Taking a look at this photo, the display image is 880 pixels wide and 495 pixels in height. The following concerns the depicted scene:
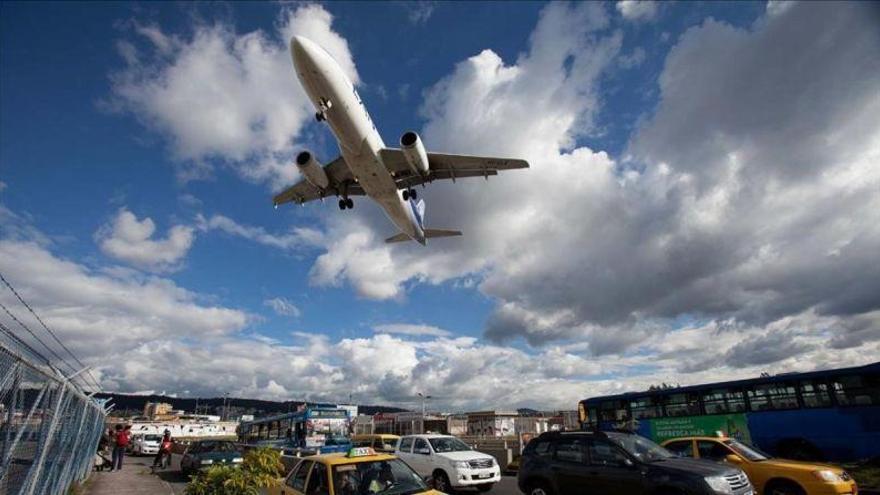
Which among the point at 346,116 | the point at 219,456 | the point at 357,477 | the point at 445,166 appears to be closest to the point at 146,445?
the point at 219,456

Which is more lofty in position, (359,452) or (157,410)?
(157,410)

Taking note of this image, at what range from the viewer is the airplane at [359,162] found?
714 inches

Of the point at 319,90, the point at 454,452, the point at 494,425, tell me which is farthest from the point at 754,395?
the point at 494,425

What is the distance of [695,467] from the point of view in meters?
7.79

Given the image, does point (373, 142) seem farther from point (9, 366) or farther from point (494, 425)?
point (494, 425)

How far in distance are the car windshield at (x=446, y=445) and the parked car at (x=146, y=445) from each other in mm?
30744

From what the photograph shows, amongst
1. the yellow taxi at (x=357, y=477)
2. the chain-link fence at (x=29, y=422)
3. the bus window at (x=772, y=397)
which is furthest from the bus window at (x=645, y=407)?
the chain-link fence at (x=29, y=422)

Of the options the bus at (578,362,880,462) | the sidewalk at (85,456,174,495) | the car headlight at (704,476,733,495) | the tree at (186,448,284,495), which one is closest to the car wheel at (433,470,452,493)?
the bus at (578,362,880,462)

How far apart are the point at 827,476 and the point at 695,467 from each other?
322cm

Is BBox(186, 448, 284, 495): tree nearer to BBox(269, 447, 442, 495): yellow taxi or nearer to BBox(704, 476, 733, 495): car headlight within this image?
BBox(269, 447, 442, 495): yellow taxi

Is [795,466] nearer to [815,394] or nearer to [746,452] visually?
[746,452]

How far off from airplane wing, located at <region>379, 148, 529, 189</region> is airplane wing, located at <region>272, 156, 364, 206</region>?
3.18 meters

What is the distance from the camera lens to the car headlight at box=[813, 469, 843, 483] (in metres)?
8.87

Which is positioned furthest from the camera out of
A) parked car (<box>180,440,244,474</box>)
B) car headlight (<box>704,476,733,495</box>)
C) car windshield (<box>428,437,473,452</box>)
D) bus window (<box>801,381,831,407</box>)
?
parked car (<box>180,440,244,474</box>)
